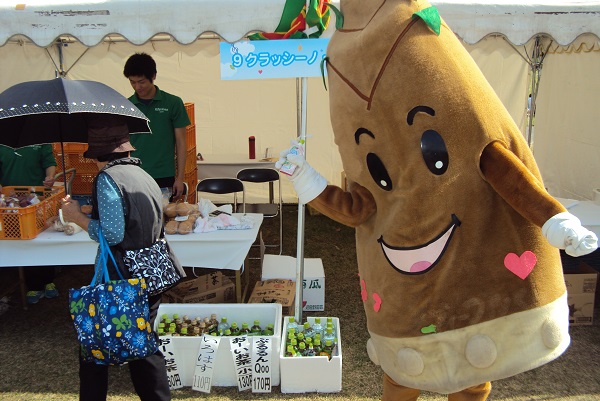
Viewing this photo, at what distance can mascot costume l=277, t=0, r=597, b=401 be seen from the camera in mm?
1910

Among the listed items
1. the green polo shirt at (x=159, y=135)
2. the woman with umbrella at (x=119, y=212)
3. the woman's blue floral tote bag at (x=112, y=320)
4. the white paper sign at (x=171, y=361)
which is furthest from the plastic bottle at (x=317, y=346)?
the green polo shirt at (x=159, y=135)

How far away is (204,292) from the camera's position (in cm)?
434

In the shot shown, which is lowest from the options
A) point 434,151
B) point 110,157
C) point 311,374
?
point 311,374

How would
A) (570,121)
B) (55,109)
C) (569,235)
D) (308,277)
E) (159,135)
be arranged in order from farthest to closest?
(570,121) < (159,135) < (308,277) < (55,109) < (569,235)

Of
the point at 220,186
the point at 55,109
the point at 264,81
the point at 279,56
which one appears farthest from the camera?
the point at 264,81

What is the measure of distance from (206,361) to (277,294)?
0.98 metres

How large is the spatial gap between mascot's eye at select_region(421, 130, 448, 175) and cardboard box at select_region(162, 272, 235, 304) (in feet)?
9.19

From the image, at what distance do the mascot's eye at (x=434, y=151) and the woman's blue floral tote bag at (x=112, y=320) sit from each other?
1.39 meters

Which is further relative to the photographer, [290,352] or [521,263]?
[290,352]

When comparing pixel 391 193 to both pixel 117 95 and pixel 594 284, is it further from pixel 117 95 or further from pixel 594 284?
pixel 594 284

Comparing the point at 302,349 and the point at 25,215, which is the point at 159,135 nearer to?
the point at 25,215

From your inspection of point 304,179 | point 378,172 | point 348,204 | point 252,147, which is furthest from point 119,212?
point 252,147

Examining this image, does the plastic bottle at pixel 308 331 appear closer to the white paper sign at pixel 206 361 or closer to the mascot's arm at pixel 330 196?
the white paper sign at pixel 206 361

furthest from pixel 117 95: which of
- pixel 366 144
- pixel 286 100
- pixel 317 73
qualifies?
pixel 286 100
